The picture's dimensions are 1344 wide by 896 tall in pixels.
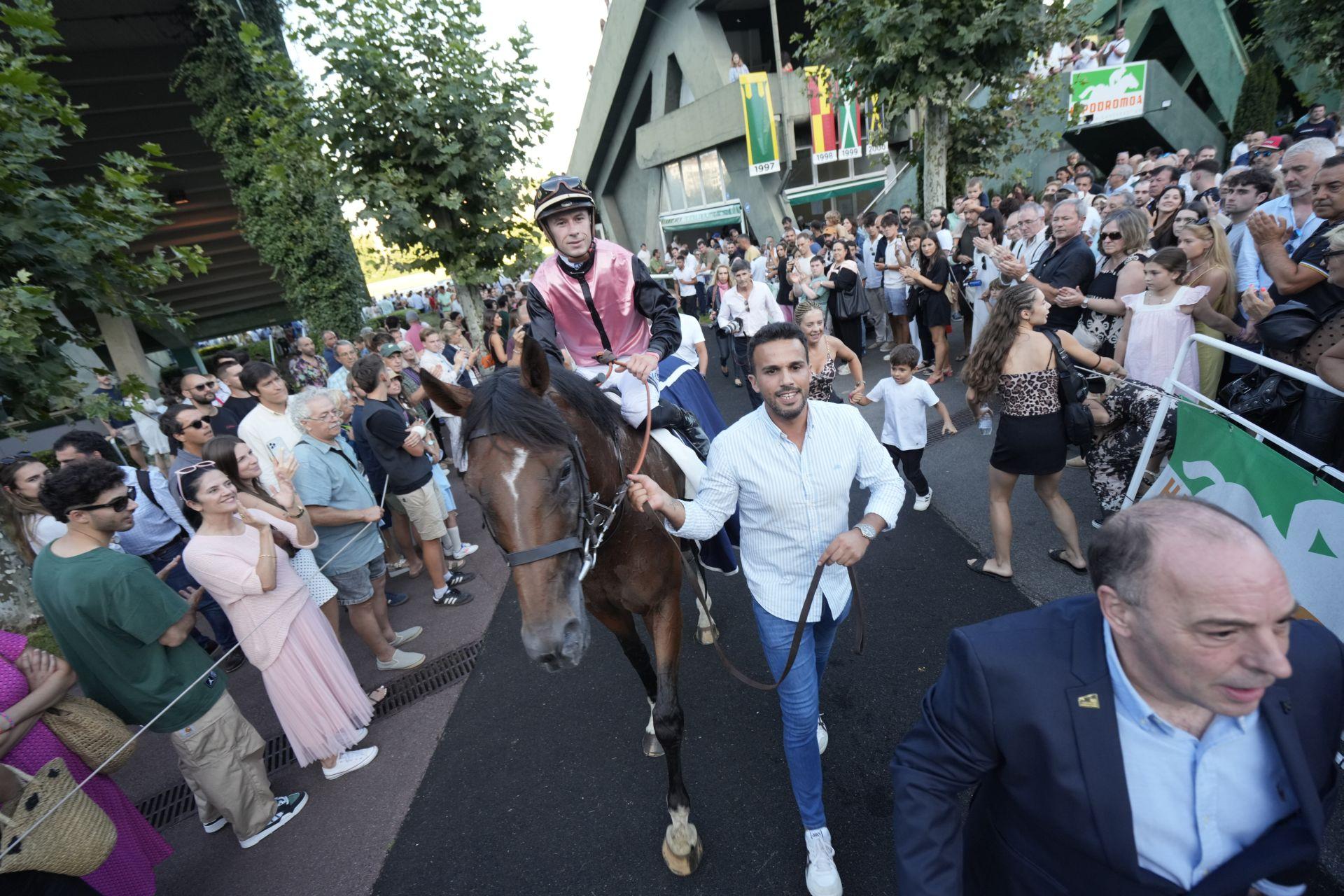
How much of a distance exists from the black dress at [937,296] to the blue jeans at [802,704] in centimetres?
708

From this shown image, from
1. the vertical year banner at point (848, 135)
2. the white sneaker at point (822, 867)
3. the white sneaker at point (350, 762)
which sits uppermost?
the vertical year banner at point (848, 135)

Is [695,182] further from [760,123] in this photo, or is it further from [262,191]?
[262,191]

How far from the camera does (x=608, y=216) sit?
37219mm

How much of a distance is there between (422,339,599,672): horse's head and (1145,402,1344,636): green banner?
242 centimetres

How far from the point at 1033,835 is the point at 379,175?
7.51m

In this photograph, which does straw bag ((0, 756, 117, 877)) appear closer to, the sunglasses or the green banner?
the sunglasses

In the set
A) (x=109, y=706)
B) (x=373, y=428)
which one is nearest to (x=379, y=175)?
(x=373, y=428)

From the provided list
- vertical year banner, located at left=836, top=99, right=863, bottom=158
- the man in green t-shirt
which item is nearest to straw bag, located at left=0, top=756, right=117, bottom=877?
the man in green t-shirt

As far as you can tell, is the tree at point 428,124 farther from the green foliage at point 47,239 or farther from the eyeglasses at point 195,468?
the eyeglasses at point 195,468

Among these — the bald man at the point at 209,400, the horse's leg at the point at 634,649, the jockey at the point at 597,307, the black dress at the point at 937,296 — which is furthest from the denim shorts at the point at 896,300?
the bald man at the point at 209,400

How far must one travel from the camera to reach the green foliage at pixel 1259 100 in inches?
575

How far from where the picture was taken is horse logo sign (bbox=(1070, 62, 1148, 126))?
1466 cm

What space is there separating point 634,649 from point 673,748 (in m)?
0.68

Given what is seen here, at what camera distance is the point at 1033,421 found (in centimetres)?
398
